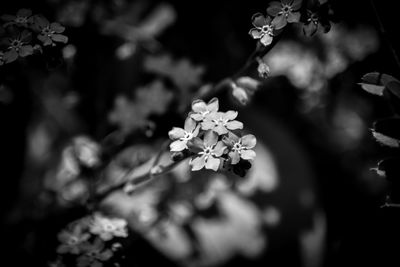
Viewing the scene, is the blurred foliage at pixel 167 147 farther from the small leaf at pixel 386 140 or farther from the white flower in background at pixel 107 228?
the small leaf at pixel 386 140

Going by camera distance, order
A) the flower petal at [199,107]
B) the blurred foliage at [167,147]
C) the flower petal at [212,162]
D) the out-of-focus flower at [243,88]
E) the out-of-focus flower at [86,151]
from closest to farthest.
→ the flower petal at [212,162] → the flower petal at [199,107] → the out-of-focus flower at [243,88] → the blurred foliage at [167,147] → the out-of-focus flower at [86,151]

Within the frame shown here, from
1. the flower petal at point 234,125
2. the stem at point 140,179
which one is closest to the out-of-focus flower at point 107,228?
the stem at point 140,179

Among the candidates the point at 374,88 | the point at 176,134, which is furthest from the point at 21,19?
the point at 374,88

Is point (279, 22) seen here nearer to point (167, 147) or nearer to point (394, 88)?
point (394, 88)

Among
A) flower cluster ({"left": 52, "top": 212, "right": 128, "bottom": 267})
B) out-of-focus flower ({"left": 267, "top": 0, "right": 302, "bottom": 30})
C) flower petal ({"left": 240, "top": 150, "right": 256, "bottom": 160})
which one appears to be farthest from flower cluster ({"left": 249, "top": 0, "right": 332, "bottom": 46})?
flower cluster ({"left": 52, "top": 212, "right": 128, "bottom": 267})

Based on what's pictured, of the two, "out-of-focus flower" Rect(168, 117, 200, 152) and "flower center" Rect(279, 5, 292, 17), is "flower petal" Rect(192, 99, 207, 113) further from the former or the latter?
"flower center" Rect(279, 5, 292, 17)

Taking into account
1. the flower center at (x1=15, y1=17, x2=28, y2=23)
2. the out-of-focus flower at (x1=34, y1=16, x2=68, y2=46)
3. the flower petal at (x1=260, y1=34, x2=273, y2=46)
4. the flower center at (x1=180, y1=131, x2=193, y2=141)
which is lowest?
the flower center at (x1=180, y1=131, x2=193, y2=141)
